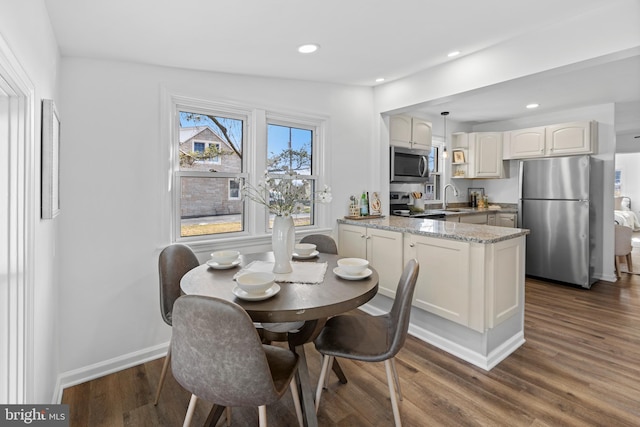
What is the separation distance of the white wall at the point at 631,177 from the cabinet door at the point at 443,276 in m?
10.4

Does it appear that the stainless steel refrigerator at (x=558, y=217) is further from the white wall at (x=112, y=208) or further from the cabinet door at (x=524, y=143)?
the white wall at (x=112, y=208)

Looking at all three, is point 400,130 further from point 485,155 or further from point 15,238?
point 15,238

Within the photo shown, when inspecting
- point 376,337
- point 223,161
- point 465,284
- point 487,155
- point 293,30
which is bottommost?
point 376,337

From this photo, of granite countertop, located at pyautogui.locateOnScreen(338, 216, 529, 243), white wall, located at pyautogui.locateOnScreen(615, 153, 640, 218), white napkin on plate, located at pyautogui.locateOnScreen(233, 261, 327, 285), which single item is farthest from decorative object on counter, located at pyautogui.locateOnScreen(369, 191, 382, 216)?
white wall, located at pyautogui.locateOnScreen(615, 153, 640, 218)

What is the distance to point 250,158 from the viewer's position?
297 cm

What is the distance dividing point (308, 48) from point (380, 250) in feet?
6.18

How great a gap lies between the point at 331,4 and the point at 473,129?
492cm

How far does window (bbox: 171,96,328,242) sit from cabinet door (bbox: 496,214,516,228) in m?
3.61

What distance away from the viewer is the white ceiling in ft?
5.73

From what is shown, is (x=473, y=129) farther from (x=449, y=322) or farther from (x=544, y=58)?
(x=449, y=322)

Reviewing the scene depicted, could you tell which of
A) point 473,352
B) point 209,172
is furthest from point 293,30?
point 473,352

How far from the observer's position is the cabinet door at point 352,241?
132 inches

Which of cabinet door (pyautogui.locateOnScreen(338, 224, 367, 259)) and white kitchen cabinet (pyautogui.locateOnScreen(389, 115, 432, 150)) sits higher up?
white kitchen cabinet (pyautogui.locateOnScreen(389, 115, 432, 150))

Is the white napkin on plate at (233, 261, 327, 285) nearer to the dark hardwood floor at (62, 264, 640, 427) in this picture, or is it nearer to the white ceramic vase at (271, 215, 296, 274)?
the white ceramic vase at (271, 215, 296, 274)
